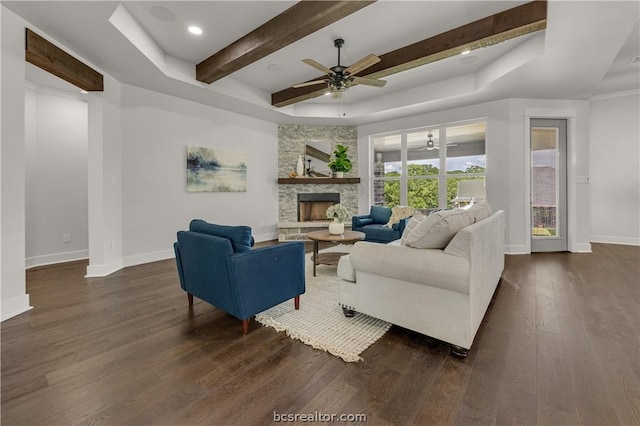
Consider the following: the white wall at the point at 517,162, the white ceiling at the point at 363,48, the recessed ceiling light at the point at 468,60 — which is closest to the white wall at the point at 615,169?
the white ceiling at the point at 363,48

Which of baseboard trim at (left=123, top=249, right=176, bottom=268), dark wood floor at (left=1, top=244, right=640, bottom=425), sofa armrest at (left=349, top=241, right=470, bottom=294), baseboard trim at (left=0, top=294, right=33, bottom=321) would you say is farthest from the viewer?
baseboard trim at (left=123, top=249, right=176, bottom=268)

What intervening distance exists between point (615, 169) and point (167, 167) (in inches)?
335

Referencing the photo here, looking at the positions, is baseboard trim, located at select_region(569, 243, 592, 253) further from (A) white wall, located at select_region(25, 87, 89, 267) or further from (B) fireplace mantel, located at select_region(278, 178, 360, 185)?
(A) white wall, located at select_region(25, 87, 89, 267)

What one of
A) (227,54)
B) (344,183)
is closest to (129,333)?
(227,54)

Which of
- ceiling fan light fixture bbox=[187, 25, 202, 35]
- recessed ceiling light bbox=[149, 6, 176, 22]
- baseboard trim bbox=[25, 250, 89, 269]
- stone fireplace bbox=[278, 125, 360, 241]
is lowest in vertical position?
baseboard trim bbox=[25, 250, 89, 269]

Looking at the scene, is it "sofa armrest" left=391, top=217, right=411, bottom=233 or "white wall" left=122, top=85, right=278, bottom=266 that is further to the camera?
"sofa armrest" left=391, top=217, right=411, bottom=233

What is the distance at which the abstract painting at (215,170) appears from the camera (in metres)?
5.03

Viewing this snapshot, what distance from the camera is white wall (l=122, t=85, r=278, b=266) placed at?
428 cm

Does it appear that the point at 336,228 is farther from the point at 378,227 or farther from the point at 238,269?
the point at 238,269

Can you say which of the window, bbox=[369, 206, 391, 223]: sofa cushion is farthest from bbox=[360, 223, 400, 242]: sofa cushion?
the window

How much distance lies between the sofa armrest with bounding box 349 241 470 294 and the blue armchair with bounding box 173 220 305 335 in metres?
0.58

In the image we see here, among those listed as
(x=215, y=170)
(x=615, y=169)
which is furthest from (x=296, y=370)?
(x=615, y=169)

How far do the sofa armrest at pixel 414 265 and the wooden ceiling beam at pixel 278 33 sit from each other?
2.12m

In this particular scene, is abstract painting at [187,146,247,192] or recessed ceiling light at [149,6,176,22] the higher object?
recessed ceiling light at [149,6,176,22]
